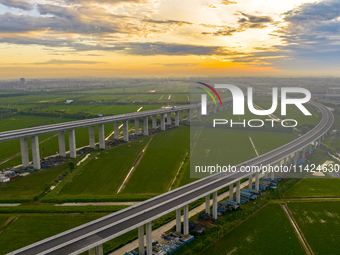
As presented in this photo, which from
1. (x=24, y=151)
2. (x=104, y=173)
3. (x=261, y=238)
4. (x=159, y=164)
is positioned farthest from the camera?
(x=159, y=164)

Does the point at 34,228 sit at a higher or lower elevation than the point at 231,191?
lower

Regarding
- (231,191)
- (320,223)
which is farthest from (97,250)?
(320,223)

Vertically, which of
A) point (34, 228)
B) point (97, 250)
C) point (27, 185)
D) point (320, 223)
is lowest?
point (320, 223)

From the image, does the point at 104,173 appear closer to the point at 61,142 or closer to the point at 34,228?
the point at 61,142

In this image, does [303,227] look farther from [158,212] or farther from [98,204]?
[98,204]

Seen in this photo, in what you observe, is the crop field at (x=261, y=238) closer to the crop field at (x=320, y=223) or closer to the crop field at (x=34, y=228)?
the crop field at (x=320, y=223)

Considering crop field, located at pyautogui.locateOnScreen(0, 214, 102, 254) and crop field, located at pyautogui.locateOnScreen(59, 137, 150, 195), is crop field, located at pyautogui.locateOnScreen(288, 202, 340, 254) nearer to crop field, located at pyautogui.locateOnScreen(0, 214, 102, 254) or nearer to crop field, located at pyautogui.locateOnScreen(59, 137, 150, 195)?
crop field, located at pyautogui.locateOnScreen(0, 214, 102, 254)

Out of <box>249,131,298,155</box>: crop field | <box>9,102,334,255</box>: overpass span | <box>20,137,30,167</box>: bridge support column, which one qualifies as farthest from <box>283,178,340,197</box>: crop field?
<box>20,137,30,167</box>: bridge support column
